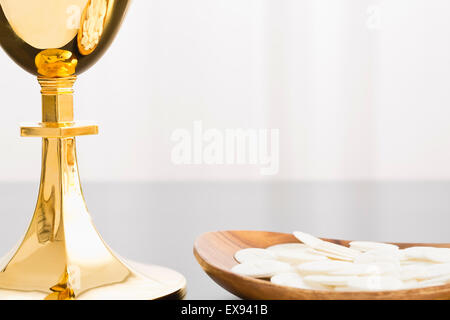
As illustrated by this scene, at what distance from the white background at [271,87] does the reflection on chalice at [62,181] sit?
1.13 metres

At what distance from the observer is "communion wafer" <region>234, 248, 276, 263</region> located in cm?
51

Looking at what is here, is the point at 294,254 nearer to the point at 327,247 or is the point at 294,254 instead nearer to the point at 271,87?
the point at 327,247

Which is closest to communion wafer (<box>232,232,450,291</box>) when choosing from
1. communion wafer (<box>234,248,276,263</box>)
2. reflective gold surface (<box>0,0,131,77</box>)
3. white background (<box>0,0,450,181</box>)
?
communion wafer (<box>234,248,276,263</box>)

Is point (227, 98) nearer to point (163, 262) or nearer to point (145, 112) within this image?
point (145, 112)

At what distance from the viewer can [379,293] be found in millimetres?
395

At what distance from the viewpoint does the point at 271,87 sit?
5.54 feet

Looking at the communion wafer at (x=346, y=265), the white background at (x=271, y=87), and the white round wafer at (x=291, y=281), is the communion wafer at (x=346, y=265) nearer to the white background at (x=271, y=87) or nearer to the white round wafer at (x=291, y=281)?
the white round wafer at (x=291, y=281)

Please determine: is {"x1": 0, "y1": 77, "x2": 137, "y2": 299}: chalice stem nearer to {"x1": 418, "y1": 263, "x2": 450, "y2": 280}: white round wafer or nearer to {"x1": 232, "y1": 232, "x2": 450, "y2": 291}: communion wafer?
{"x1": 232, "y1": 232, "x2": 450, "y2": 291}: communion wafer

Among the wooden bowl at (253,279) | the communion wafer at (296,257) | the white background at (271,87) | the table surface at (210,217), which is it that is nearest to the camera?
the wooden bowl at (253,279)

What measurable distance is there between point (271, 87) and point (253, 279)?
1.29m

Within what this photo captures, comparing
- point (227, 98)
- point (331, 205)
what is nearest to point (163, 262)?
point (331, 205)

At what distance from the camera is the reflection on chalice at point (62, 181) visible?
45 cm

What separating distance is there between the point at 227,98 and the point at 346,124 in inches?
12.4

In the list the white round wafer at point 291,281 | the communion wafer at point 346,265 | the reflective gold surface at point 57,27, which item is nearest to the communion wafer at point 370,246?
the communion wafer at point 346,265
